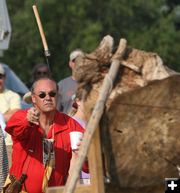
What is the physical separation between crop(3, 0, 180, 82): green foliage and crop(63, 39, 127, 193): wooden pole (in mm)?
24014

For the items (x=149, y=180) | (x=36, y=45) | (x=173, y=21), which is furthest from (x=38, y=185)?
(x=173, y=21)

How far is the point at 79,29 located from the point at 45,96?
83.2 ft

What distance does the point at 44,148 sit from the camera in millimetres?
9086

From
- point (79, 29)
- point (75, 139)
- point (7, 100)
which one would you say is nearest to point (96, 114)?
point (75, 139)

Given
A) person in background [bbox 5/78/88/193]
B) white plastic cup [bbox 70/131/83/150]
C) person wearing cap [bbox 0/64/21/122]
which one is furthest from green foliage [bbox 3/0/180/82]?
white plastic cup [bbox 70/131/83/150]

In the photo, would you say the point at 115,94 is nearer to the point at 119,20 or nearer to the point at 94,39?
the point at 94,39

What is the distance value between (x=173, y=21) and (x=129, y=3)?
1745 mm

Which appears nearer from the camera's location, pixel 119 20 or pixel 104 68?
pixel 104 68

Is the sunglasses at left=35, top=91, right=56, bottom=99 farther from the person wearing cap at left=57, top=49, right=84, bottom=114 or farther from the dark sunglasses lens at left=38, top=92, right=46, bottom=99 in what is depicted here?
the person wearing cap at left=57, top=49, right=84, bottom=114

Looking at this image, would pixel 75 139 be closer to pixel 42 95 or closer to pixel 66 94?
Result: pixel 42 95

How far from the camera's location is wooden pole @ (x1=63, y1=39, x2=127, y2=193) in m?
6.27

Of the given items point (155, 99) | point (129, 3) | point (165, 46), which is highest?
point (129, 3)

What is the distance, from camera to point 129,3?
37.5 metres

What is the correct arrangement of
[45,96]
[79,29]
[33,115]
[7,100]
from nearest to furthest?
[33,115]
[45,96]
[7,100]
[79,29]
